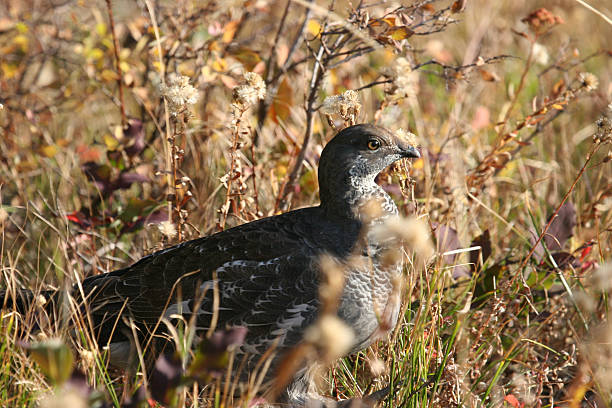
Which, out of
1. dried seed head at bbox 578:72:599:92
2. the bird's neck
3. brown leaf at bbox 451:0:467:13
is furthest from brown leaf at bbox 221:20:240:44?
dried seed head at bbox 578:72:599:92

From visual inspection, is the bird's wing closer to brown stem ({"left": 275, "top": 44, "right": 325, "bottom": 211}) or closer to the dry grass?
the dry grass

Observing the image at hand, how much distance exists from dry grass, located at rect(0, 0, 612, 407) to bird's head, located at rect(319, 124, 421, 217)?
129 mm

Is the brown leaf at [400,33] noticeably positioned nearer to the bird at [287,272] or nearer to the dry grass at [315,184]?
the dry grass at [315,184]

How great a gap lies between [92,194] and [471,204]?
2.02 meters

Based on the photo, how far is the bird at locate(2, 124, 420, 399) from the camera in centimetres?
245

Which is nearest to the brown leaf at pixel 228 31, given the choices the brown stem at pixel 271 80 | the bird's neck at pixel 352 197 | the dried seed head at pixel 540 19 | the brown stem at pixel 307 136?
the brown stem at pixel 271 80

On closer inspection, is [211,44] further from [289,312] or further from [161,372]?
[161,372]

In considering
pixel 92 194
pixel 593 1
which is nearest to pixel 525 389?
pixel 92 194

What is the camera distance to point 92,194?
12.7 feet

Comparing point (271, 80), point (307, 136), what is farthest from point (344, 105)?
point (271, 80)

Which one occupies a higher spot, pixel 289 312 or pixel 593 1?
pixel 593 1

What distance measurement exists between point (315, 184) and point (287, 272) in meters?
1.22

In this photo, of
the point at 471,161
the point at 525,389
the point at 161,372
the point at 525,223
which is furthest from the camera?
the point at 471,161

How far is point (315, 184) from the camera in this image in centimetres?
365
